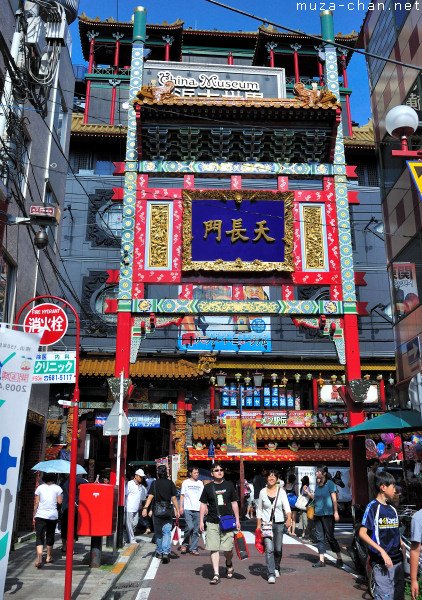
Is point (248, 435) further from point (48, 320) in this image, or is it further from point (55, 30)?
point (55, 30)

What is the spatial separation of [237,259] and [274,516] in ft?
26.7

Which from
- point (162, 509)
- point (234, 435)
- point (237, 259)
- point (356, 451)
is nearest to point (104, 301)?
point (234, 435)

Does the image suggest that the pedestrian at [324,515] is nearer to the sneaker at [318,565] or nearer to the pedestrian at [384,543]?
the sneaker at [318,565]

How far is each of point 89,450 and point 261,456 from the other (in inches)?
340

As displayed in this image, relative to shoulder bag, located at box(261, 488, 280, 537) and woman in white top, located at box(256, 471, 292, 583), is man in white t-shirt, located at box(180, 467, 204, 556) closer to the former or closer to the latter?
woman in white top, located at box(256, 471, 292, 583)

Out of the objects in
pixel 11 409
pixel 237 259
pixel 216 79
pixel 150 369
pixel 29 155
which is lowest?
pixel 11 409

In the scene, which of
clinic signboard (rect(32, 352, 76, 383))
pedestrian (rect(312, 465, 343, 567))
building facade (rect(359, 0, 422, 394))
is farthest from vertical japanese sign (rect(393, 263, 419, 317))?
clinic signboard (rect(32, 352, 76, 383))

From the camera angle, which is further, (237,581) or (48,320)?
(48,320)

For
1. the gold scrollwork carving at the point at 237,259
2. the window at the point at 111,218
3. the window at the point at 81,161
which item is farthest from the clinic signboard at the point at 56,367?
the window at the point at 81,161

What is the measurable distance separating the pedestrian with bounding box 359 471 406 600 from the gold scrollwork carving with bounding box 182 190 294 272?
33.5 feet

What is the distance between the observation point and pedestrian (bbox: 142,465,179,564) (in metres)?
11.2

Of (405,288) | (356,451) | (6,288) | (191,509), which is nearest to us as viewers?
(191,509)

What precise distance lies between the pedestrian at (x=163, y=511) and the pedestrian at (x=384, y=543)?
6.00m

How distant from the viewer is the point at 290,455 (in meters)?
28.7
